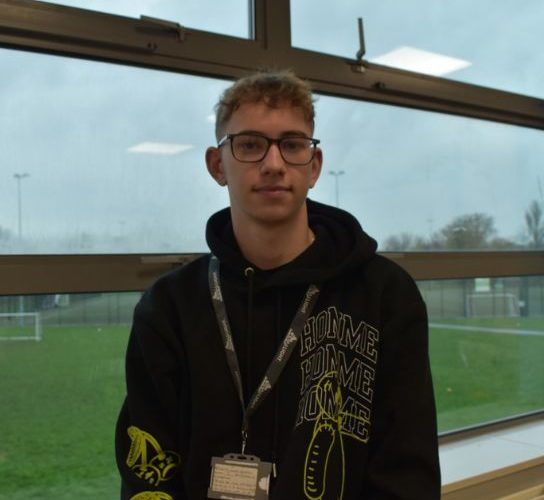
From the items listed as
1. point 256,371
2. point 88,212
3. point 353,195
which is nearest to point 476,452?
point 353,195

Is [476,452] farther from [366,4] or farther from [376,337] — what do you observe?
[366,4]

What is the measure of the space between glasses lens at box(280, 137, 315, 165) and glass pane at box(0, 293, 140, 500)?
80cm

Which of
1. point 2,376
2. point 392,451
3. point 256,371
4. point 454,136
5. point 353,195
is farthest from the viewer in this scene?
point 454,136

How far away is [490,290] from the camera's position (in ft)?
8.64

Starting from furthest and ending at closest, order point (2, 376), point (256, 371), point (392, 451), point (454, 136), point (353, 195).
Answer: point (454, 136), point (353, 195), point (2, 376), point (256, 371), point (392, 451)

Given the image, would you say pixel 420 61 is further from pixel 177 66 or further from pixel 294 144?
pixel 294 144

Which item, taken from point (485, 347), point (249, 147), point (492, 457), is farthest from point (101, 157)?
point (485, 347)

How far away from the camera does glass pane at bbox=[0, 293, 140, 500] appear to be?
5.29 ft

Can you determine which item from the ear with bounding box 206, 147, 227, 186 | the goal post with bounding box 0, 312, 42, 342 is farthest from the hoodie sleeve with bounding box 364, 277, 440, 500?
the goal post with bounding box 0, 312, 42, 342

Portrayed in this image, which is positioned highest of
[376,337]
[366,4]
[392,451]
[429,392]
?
[366,4]

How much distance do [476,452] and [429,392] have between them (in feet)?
4.27

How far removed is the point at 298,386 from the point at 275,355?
0.08 metres

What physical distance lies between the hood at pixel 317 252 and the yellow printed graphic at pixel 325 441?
23 centimetres

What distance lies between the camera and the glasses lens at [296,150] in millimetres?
1176
